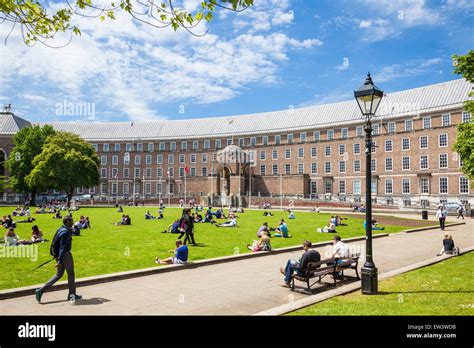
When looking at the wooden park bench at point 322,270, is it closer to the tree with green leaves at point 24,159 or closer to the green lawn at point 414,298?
the green lawn at point 414,298

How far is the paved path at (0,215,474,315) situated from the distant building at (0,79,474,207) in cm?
4464

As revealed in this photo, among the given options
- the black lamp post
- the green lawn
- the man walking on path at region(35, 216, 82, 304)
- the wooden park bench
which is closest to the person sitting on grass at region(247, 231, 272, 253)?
the wooden park bench

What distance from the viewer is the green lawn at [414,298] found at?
7.53 metres

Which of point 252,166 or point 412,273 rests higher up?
point 252,166

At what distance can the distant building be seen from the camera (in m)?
56.8

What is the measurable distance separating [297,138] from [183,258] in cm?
6790

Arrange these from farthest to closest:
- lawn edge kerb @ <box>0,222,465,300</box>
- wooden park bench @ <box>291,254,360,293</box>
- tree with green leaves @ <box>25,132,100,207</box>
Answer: tree with green leaves @ <box>25,132,100,207</box> < wooden park bench @ <box>291,254,360,293</box> < lawn edge kerb @ <box>0,222,465,300</box>

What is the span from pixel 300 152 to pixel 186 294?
6860cm

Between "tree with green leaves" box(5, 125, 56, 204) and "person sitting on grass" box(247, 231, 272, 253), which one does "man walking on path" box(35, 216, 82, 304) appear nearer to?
"person sitting on grass" box(247, 231, 272, 253)

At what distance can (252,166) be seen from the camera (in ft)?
272
